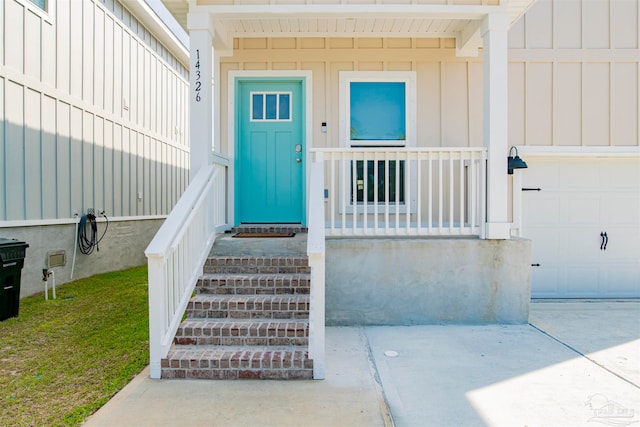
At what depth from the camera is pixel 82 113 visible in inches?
276

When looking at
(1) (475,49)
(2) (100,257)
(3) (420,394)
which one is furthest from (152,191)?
(3) (420,394)

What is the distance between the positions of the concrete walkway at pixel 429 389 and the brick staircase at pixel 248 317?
0.11m

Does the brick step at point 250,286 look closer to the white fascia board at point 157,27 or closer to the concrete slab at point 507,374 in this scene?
the concrete slab at point 507,374

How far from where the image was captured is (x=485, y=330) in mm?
4465

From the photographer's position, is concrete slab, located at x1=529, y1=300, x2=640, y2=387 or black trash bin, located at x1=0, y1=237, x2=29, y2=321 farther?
black trash bin, located at x1=0, y1=237, x2=29, y2=321

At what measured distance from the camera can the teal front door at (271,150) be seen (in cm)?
594

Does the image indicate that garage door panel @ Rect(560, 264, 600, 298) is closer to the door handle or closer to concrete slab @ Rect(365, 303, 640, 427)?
the door handle

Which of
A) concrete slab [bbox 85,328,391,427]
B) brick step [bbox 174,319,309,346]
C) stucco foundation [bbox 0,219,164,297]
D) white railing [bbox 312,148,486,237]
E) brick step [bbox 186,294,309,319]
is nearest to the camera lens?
concrete slab [bbox 85,328,391,427]

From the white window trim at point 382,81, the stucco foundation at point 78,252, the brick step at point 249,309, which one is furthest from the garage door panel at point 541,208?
the stucco foundation at point 78,252

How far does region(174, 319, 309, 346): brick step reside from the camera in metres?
3.53

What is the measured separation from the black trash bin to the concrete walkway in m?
2.32

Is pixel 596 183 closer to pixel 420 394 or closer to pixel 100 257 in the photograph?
pixel 420 394

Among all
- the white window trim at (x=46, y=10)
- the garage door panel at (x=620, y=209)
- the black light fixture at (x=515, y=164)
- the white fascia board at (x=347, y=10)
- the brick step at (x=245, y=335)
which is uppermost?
the white window trim at (x=46, y=10)

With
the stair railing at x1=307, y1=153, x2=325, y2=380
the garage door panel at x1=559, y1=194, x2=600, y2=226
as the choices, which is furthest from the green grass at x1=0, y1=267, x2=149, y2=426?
the garage door panel at x1=559, y1=194, x2=600, y2=226
